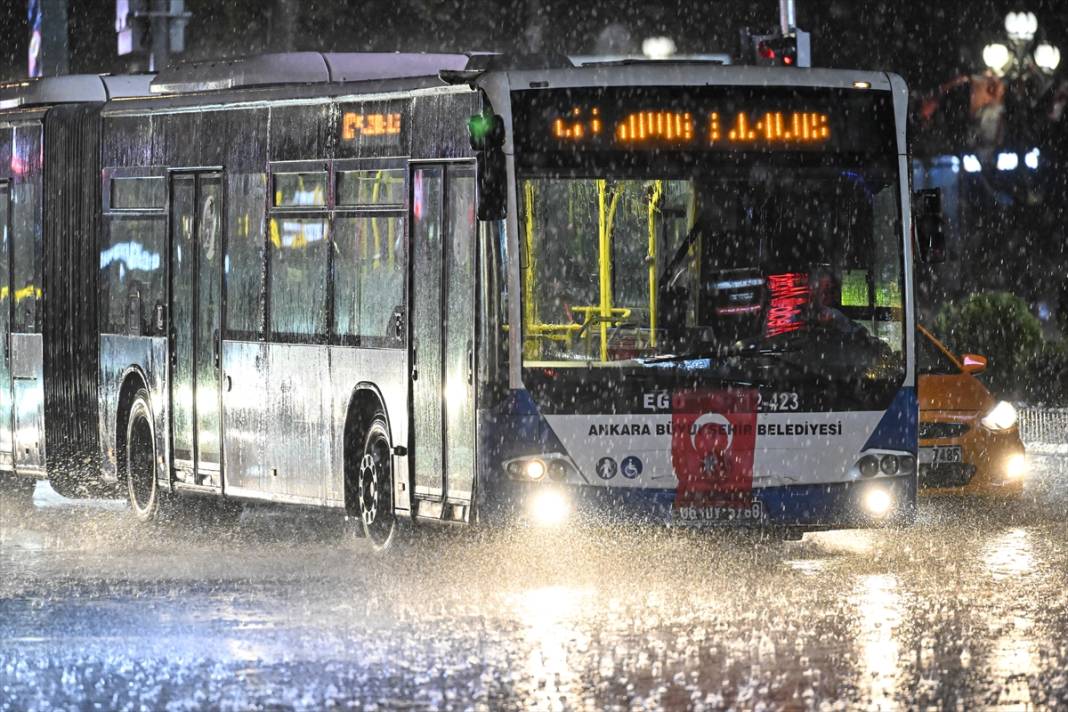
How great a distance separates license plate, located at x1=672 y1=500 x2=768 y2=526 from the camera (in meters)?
13.7

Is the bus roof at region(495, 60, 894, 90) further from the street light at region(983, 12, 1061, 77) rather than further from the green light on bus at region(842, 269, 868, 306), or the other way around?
the street light at region(983, 12, 1061, 77)

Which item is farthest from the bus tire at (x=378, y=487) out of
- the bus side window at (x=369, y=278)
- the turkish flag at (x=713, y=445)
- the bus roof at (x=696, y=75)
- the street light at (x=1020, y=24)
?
the street light at (x=1020, y=24)

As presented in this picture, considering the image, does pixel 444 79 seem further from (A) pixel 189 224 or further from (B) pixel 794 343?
A: (A) pixel 189 224

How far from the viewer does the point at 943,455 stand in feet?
58.1

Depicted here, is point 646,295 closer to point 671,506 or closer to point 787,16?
point 671,506

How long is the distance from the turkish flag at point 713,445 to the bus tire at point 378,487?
2.10 m

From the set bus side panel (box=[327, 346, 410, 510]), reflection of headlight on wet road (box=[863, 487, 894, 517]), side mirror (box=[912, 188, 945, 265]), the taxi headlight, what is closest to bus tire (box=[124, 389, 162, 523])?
bus side panel (box=[327, 346, 410, 510])

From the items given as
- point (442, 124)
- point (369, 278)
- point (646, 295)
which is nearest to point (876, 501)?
point (646, 295)

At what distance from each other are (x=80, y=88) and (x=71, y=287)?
61.4 inches

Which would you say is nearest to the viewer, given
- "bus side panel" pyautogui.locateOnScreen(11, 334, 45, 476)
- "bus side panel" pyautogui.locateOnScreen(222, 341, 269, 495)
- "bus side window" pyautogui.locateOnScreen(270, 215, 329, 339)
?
"bus side window" pyautogui.locateOnScreen(270, 215, 329, 339)

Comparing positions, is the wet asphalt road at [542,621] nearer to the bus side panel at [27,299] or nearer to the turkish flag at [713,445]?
the turkish flag at [713,445]

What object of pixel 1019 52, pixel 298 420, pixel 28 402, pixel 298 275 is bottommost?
pixel 298 420

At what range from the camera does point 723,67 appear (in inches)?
560

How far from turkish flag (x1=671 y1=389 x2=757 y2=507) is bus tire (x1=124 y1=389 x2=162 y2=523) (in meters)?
5.74
